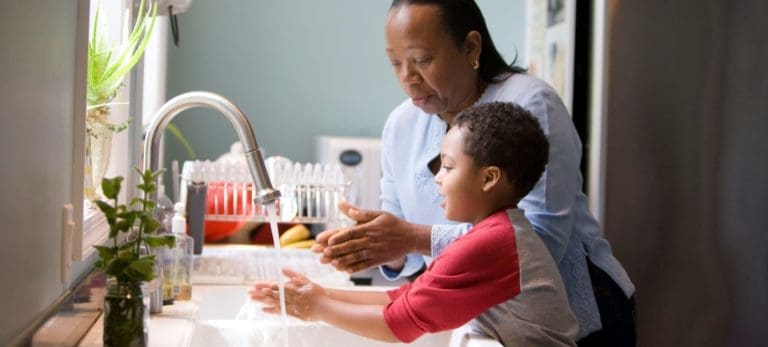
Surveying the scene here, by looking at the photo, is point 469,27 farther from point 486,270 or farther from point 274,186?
point 274,186

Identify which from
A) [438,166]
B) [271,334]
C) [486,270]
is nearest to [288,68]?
[438,166]

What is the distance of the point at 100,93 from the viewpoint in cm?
165

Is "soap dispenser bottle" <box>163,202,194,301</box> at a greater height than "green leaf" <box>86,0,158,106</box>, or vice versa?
"green leaf" <box>86,0,158,106</box>

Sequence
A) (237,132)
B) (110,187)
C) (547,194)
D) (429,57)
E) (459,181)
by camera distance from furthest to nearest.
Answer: (429,57) < (547,194) < (459,181) < (237,132) < (110,187)

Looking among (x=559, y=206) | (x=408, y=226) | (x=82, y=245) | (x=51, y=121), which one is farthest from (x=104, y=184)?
(x=559, y=206)

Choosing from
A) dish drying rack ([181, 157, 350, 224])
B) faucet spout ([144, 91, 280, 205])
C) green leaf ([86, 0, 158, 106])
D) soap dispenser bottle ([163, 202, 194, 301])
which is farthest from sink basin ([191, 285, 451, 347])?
dish drying rack ([181, 157, 350, 224])

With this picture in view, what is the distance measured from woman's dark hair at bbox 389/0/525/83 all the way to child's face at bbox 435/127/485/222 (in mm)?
306

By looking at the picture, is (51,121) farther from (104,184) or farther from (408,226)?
(408,226)

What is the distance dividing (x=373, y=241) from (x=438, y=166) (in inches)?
11.3

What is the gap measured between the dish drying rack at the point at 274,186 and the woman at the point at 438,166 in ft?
2.24

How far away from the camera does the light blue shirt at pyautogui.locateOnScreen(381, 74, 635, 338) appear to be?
1636 mm

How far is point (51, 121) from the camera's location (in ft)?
3.80

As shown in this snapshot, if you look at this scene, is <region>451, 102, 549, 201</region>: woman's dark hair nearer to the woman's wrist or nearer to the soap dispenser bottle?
the woman's wrist

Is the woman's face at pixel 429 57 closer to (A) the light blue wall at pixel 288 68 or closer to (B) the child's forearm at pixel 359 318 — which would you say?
(B) the child's forearm at pixel 359 318
